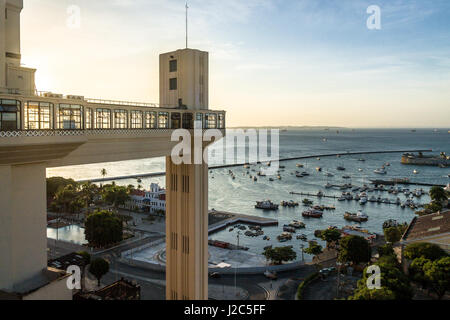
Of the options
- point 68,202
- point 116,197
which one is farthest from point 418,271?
point 68,202

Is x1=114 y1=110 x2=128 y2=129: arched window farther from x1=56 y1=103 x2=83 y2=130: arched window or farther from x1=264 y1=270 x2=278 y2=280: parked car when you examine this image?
x1=264 y1=270 x2=278 y2=280: parked car

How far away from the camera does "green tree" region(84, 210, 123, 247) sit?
40.8 m

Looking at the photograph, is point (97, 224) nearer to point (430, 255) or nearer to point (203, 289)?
point (203, 289)

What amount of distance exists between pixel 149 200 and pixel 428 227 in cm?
4302

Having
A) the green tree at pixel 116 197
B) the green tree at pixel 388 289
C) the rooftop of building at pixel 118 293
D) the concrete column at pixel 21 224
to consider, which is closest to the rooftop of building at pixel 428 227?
the green tree at pixel 388 289

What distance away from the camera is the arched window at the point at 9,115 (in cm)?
865

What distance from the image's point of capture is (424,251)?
2917 cm

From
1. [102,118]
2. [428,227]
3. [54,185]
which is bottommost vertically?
[54,185]

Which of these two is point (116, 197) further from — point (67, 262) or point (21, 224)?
point (21, 224)

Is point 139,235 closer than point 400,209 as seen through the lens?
Yes
